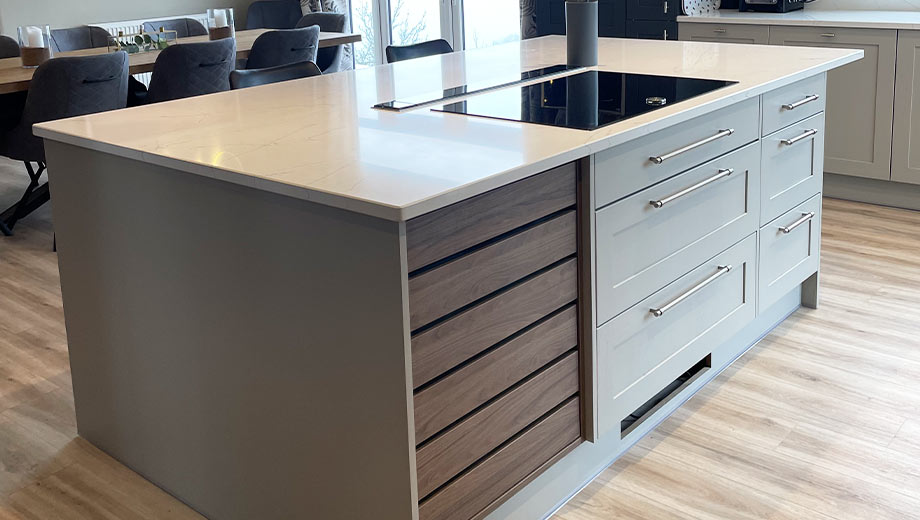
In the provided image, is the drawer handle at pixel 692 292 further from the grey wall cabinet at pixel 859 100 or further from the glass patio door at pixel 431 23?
the glass patio door at pixel 431 23

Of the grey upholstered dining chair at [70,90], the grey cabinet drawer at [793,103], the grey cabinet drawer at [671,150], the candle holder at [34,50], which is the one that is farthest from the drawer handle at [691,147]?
the candle holder at [34,50]

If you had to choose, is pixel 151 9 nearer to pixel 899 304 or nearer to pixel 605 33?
pixel 605 33

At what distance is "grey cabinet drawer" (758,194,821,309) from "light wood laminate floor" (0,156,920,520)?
183 mm

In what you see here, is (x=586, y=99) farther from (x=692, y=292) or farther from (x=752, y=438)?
(x=752, y=438)

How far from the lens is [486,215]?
1670 mm

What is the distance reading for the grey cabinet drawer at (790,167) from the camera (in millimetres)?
2607

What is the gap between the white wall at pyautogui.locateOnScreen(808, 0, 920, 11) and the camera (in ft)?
14.6

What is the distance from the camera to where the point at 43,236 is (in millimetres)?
4258

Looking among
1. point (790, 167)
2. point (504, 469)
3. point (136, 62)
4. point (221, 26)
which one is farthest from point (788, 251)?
point (221, 26)

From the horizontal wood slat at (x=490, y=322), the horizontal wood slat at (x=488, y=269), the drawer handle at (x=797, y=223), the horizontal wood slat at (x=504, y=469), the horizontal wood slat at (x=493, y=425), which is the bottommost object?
the horizontal wood slat at (x=504, y=469)

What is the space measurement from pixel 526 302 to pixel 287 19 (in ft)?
20.7

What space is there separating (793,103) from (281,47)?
2727mm

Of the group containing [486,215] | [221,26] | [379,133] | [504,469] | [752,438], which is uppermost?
[221,26]

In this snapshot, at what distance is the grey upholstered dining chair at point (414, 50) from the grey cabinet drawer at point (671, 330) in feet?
5.20
